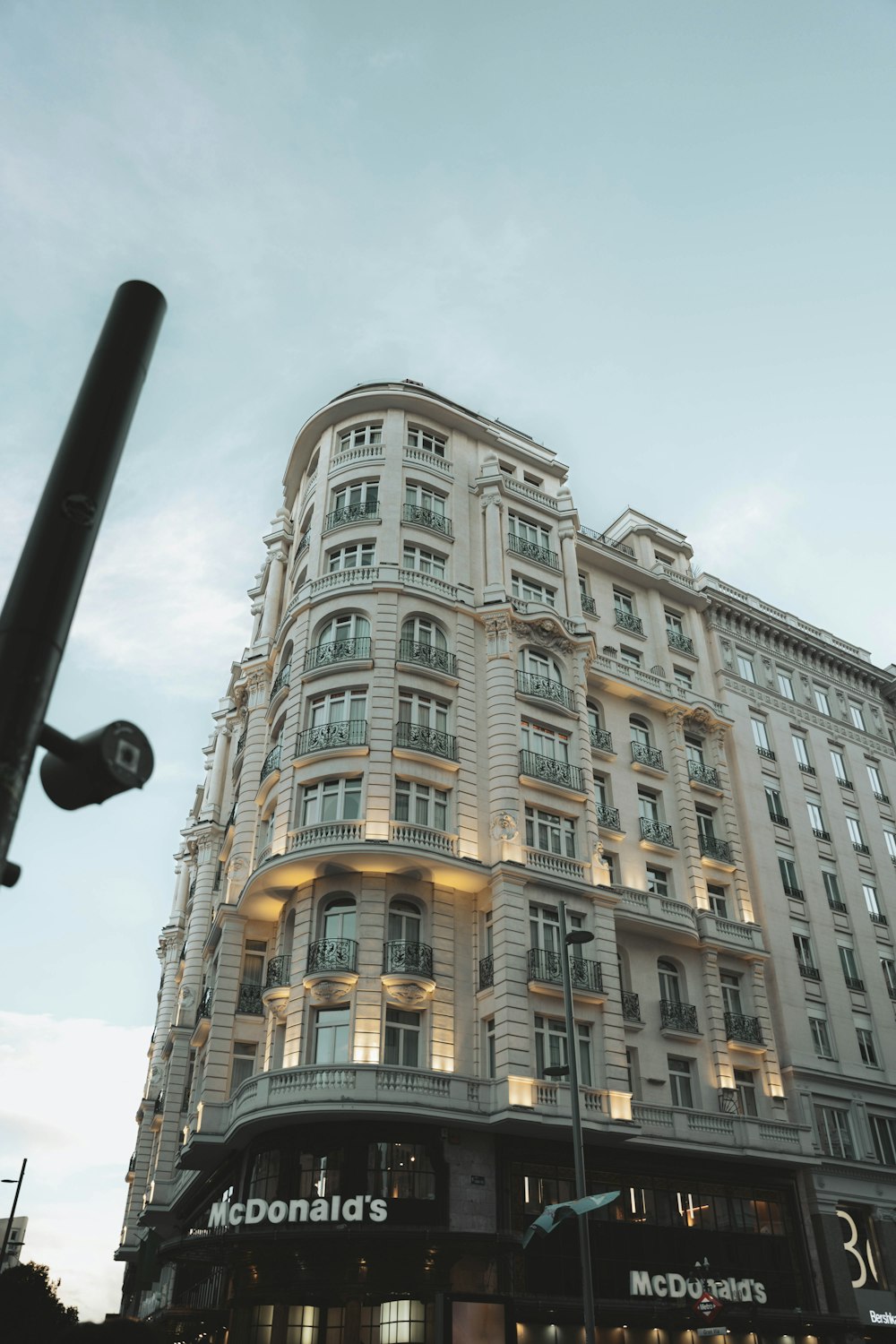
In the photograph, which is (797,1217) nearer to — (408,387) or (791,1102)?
(791,1102)

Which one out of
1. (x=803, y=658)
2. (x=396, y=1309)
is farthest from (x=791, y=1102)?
(x=803, y=658)

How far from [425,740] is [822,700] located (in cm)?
2794

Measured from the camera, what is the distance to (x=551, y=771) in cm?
3725

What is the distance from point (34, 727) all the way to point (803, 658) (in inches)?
2147

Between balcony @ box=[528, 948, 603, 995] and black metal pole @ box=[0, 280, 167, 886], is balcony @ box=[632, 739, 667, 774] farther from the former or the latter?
black metal pole @ box=[0, 280, 167, 886]

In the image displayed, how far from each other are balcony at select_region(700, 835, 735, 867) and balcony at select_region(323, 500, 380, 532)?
19238 millimetres

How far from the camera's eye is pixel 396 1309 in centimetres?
2669

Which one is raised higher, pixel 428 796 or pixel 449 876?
pixel 428 796

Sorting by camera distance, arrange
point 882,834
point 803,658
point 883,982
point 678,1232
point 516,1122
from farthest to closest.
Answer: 1. point 803,658
2. point 882,834
3. point 883,982
4. point 678,1232
5. point 516,1122

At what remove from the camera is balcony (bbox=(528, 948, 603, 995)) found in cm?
3206

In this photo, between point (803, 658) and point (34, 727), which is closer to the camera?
point (34, 727)

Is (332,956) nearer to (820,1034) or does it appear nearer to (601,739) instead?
(601,739)

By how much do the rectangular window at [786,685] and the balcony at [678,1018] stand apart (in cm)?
2003

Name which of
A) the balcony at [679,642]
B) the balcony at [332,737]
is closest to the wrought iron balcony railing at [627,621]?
the balcony at [679,642]
